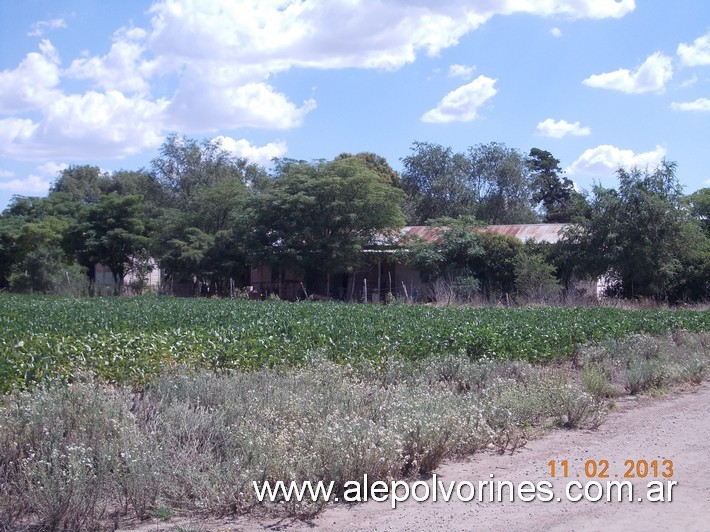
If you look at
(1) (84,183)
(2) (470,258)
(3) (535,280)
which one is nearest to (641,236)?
(3) (535,280)

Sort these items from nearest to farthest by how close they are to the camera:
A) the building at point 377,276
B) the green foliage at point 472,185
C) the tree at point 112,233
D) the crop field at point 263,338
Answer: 1. the crop field at point 263,338
2. the building at point 377,276
3. the tree at point 112,233
4. the green foliage at point 472,185

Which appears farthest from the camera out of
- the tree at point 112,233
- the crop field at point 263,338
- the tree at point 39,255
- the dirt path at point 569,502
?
the tree at point 112,233

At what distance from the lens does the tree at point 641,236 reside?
30719 mm

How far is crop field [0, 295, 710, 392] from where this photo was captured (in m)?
9.84

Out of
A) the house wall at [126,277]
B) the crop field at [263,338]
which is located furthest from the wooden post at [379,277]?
the crop field at [263,338]

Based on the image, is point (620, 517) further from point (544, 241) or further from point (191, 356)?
point (544, 241)

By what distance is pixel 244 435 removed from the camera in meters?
7.28

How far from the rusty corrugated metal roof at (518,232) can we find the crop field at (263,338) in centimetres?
1695

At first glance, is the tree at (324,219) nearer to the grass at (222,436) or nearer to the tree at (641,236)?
the tree at (641,236)

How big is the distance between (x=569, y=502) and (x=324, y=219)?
31168 millimetres

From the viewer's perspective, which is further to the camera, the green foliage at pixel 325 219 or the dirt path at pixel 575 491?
the green foliage at pixel 325 219

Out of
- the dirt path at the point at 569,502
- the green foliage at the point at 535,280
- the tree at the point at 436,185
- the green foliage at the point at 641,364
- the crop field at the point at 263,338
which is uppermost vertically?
the tree at the point at 436,185

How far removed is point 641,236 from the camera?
30.7 meters

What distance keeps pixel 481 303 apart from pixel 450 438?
2458cm
